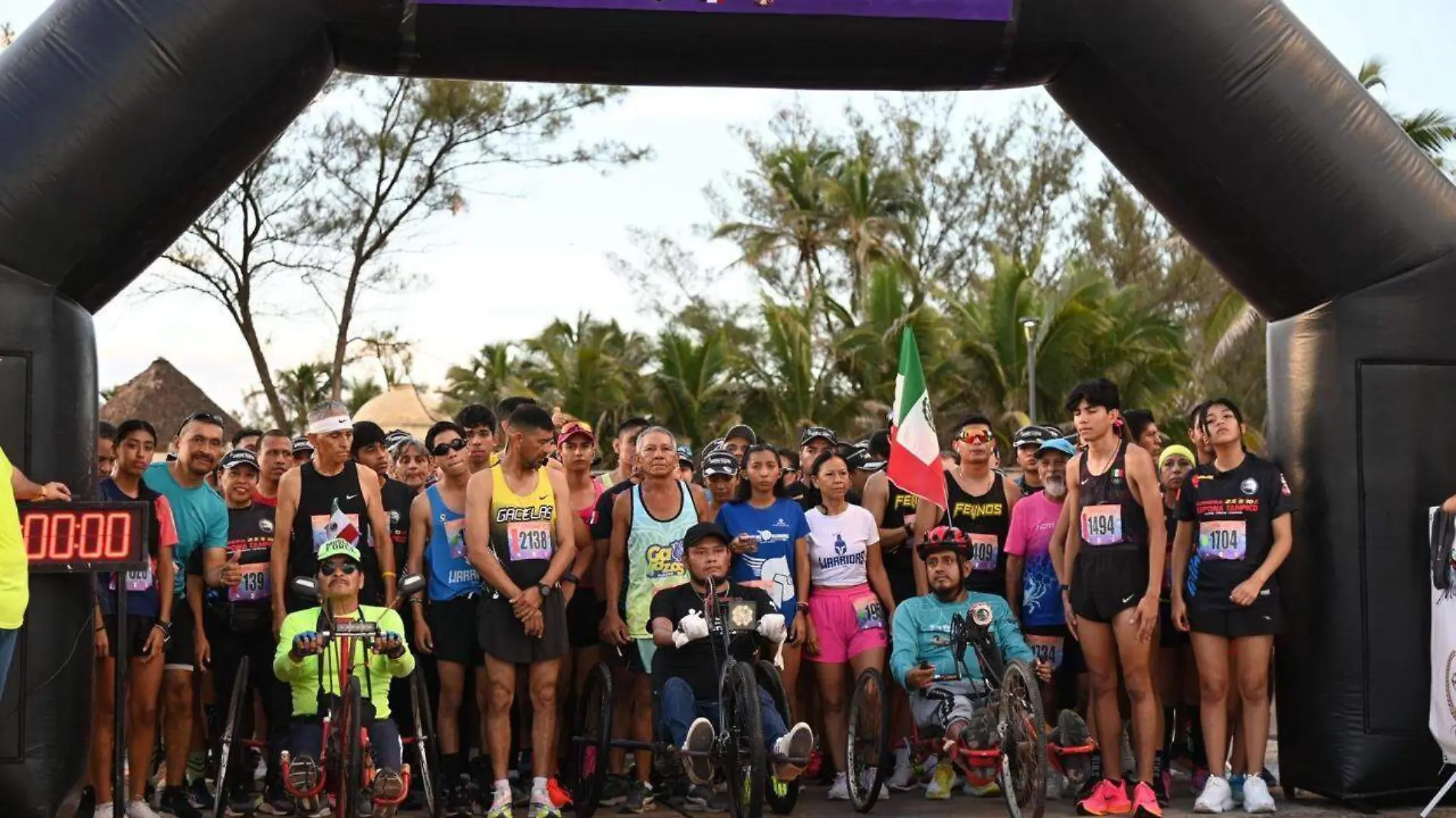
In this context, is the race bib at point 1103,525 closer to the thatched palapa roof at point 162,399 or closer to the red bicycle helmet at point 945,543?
the red bicycle helmet at point 945,543

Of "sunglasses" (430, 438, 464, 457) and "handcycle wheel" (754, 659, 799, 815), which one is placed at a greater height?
"sunglasses" (430, 438, 464, 457)

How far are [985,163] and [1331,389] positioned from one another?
32.1m

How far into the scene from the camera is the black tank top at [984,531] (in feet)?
30.4

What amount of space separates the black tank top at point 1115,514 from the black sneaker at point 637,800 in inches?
104

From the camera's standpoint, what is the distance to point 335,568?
773cm

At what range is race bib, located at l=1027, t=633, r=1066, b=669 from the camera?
9023mm

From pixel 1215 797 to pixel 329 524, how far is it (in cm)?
471

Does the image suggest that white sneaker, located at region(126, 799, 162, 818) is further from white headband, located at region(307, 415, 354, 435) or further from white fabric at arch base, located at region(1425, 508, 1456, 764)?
white fabric at arch base, located at region(1425, 508, 1456, 764)

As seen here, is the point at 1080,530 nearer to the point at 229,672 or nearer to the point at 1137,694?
the point at 1137,694

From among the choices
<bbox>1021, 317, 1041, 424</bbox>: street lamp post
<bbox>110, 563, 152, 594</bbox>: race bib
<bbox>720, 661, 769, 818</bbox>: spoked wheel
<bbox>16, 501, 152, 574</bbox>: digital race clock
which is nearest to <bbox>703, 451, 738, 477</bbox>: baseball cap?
<bbox>720, 661, 769, 818</bbox>: spoked wheel

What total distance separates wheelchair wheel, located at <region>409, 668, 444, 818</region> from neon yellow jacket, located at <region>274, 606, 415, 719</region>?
0.42 ft

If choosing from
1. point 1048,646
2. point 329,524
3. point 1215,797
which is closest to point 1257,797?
point 1215,797

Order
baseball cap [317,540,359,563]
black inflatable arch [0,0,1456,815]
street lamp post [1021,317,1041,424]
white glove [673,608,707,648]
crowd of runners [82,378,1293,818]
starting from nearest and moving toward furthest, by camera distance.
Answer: black inflatable arch [0,0,1456,815], white glove [673,608,707,648], baseball cap [317,540,359,563], crowd of runners [82,378,1293,818], street lamp post [1021,317,1041,424]

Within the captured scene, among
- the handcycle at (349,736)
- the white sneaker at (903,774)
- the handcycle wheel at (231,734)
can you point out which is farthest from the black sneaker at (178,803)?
the white sneaker at (903,774)
